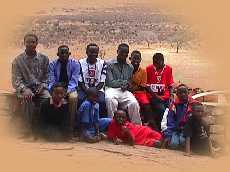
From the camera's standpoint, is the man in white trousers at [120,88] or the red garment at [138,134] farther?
the man in white trousers at [120,88]

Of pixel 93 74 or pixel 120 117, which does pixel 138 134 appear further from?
pixel 93 74

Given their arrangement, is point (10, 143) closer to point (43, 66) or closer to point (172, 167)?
point (43, 66)

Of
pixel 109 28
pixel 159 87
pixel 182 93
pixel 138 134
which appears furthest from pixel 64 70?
pixel 109 28

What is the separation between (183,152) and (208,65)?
10344 mm

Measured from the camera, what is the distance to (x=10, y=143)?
821 centimetres

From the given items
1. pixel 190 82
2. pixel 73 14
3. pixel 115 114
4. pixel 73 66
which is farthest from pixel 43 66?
pixel 73 14

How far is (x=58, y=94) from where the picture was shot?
8.48 metres

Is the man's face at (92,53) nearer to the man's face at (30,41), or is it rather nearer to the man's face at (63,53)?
the man's face at (63,53)

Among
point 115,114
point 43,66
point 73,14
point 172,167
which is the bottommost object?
point 172,167

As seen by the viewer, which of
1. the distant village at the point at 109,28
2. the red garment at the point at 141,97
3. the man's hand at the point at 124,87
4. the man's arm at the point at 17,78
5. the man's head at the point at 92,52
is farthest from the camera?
the distant village at the point at 109,28

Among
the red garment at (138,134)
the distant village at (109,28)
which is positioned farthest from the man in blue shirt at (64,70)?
the distant village at (109,28)

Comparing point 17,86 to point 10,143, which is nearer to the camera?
point 10,143

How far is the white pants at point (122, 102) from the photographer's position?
8984mm

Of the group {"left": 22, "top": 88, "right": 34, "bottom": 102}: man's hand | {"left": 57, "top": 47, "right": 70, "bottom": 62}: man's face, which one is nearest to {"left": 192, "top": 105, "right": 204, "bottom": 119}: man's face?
{"left": 57, "top": 47, "right": 70, "bottom": 62}: man's face
